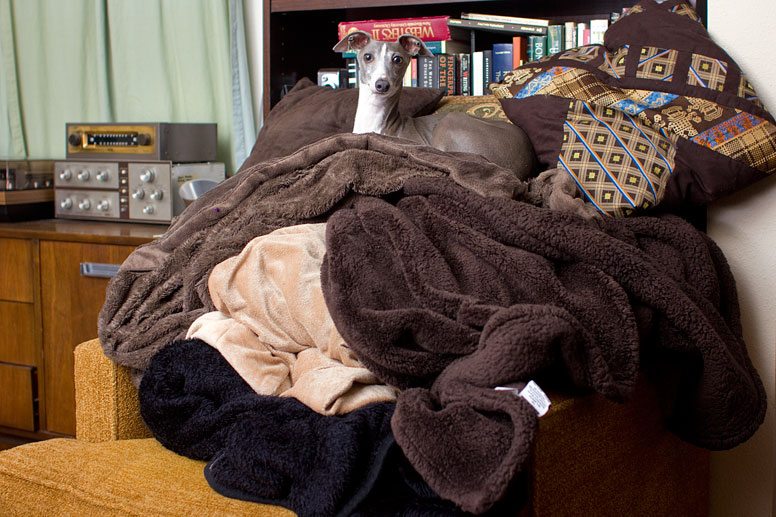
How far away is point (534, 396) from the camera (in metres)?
0.81

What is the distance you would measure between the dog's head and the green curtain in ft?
2.21

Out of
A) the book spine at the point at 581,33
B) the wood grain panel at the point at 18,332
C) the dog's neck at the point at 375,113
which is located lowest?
the wood grain panel at the point at 18,332

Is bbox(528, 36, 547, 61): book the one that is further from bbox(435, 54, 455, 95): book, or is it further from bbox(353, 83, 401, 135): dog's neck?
bbox(353, 83, 401, 135): dog's neck

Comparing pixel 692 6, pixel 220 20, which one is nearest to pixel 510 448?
pixel 692 6

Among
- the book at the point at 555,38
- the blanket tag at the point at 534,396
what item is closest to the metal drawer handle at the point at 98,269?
the book at the point at 555,38

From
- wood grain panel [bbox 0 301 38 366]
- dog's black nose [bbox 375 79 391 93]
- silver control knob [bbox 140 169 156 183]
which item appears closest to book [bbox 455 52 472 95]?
dog's black nose [bbox 375 79 391 93]

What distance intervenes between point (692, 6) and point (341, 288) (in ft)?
3.62

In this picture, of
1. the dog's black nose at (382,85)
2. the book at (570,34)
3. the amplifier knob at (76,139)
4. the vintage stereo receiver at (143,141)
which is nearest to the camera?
the dog's black nose at (382,85)

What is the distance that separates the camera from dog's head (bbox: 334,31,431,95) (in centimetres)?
175

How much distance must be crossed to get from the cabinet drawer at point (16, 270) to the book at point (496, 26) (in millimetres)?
1259

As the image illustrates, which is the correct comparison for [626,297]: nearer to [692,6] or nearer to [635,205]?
[635,205]

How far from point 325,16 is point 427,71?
40cm

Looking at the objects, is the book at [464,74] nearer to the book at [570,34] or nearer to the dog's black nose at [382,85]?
the book at [570,34]

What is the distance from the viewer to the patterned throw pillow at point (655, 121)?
1.39 m
